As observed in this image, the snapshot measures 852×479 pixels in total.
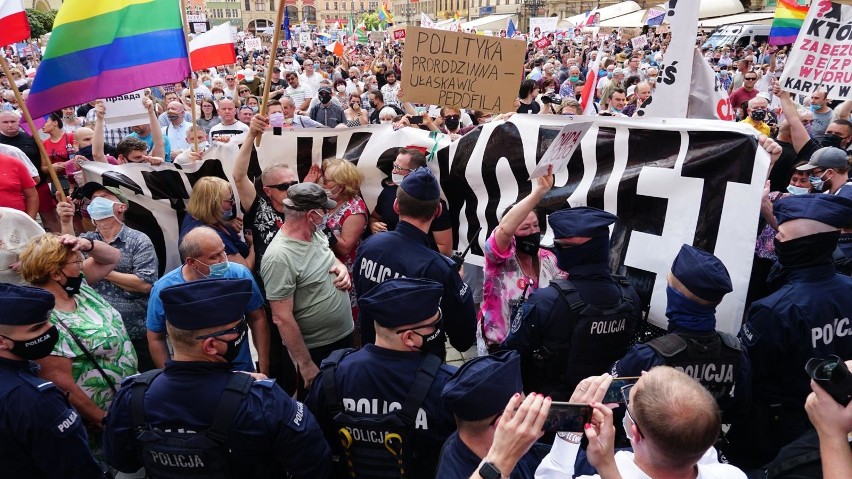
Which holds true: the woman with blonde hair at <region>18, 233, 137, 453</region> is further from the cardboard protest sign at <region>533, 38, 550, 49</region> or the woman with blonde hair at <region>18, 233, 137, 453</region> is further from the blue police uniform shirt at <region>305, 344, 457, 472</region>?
the cardboard protest sign at <region>533, 38, 550, 49</region>

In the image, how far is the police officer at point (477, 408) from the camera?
6.28 feet

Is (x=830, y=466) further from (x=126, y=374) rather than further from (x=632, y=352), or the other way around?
(x=126, y=374)

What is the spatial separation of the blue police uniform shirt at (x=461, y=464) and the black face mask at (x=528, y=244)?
5.79ft

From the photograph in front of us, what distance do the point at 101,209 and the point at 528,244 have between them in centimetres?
282

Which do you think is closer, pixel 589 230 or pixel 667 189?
pixel 589 230

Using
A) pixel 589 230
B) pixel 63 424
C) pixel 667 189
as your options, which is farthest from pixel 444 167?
pixel 63 424

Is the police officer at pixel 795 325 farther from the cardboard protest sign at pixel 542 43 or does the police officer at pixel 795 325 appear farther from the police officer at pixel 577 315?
the cardboard protest sign at pixel 542 43

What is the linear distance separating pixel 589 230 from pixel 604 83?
39.2 feet

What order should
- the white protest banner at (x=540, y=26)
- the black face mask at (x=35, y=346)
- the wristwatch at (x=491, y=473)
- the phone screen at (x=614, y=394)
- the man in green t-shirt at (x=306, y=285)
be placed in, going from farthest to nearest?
the white protest banner at (x=540, y=26)
the man in green t-shirt at (x=306, y=285)
the black face mask at (x=35, y=346)
the phone screen at (x=614, y=394)
the wristwatch at (x=491, y=473)

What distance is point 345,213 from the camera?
4559 mm

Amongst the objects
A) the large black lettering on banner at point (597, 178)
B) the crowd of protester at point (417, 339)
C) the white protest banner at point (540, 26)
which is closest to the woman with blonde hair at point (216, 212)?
the crowd of protester at point (417, 339)

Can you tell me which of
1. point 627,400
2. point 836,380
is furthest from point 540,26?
point 836,380

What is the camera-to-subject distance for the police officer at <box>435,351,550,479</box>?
192 cm

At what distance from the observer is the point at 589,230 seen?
2.90 meters
